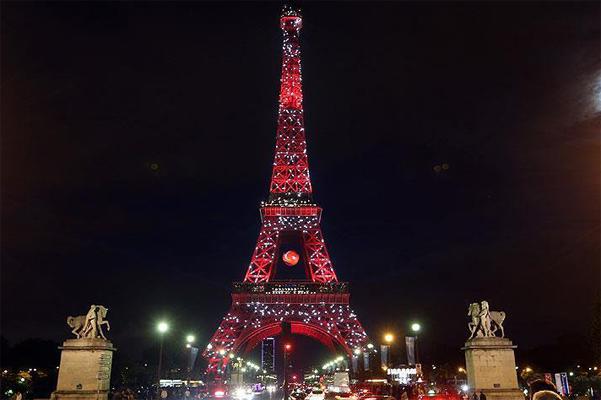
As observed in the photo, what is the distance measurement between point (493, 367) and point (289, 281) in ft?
177

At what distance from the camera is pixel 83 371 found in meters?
25.5

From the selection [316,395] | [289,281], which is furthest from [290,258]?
[316,395]

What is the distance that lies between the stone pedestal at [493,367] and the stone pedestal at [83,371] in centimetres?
1889

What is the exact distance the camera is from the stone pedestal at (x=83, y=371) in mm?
25156

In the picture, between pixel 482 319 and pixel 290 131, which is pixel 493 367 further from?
pixel 290 131

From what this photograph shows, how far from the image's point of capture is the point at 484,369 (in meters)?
26.7

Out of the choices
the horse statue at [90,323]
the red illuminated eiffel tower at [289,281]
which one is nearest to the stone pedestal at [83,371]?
the horse statue at [90,323]

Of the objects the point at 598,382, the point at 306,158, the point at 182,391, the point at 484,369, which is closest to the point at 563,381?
the point at 598,382

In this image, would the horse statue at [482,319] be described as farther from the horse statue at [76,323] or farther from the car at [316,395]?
the horse statue at [76,323]

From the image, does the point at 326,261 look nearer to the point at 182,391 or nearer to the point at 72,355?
the point at 182,391

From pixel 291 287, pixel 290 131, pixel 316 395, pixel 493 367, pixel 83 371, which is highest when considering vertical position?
pixel 290 131

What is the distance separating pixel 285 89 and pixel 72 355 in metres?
71.7

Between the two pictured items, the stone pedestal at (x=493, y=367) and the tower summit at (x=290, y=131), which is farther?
the tower summit at (x=290, y=131)

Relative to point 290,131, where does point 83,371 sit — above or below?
below
